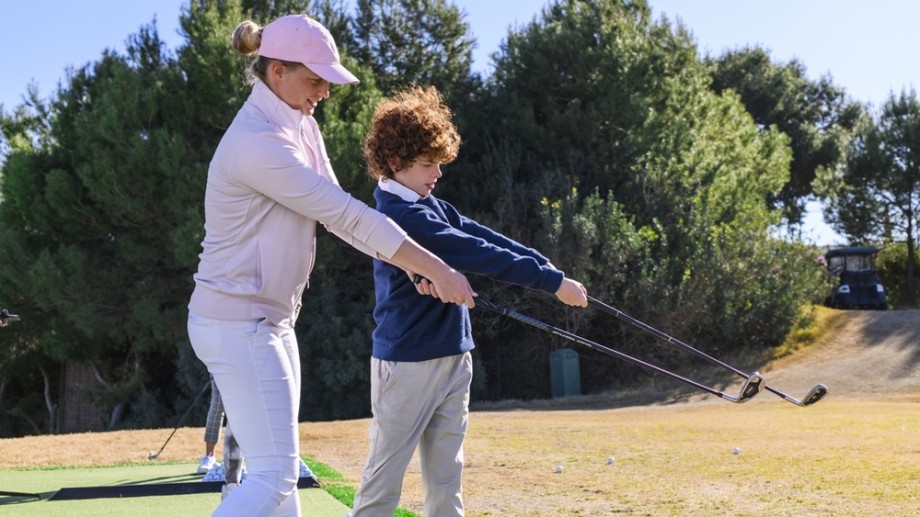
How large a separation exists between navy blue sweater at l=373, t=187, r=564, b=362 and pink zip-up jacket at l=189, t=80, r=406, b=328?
24.8 inches

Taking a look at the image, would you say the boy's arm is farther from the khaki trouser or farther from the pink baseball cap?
the pink baseball cap

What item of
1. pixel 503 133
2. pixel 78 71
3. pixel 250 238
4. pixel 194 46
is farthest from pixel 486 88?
pixel 250 238

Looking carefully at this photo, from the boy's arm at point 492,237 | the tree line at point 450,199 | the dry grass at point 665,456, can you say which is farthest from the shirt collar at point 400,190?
the tree line at point 450,199

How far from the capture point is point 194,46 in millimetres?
21109

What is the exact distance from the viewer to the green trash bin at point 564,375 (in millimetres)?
22172

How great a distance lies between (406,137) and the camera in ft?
13.4

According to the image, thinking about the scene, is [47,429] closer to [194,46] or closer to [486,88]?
[194,46]

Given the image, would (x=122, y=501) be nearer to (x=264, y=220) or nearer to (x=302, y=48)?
(x=264, y=220)

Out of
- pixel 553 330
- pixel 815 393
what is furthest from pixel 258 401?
pixel 815 393

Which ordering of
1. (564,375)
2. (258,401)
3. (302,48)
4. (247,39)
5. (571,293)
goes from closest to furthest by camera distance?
(258,401) → (302,48) → (247,39) → (571,293) → (564,375)

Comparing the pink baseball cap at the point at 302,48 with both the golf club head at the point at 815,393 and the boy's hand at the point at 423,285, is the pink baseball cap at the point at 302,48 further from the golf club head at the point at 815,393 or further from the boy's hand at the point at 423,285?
the golf club head at the point at 815,393

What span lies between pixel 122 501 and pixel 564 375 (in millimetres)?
15652

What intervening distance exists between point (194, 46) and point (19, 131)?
8391 millimetres

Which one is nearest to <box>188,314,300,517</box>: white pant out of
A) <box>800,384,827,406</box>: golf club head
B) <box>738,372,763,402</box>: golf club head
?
<box>738,372,763,402</box>: golf club head
